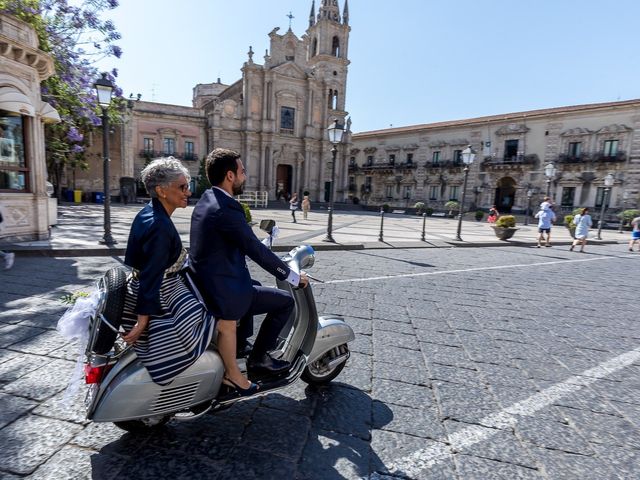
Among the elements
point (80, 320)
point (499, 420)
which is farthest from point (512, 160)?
point (80, 320)

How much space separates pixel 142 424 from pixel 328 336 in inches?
47.5

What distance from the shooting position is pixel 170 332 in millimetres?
1671

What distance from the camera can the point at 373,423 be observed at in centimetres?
216

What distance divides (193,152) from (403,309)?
33465 mm

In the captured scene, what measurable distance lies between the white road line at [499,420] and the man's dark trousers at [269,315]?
89 cm

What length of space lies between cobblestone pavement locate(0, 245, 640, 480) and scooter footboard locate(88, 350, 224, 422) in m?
0.29

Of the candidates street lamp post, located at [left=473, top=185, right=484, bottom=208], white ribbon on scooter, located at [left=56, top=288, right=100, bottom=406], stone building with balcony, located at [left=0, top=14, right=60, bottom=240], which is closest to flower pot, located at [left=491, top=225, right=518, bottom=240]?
white ribbon on scooter, located at [left=56, top=288, right=100, bottom=406]

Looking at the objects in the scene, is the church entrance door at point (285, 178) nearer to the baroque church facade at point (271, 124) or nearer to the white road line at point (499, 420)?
the baroque church facade at point (271, 124)

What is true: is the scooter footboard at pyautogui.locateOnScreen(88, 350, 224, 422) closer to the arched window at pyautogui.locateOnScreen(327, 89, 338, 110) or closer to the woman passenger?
the woman passenger

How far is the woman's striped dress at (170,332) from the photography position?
5.46 ft

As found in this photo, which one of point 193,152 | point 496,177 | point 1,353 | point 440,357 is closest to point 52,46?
point 1,353

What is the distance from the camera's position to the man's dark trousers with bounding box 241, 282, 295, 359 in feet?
6.78

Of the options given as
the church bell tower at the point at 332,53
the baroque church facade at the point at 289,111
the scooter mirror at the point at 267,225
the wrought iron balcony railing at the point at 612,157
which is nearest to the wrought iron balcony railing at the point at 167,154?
the baroque church facade at the point at 289,111

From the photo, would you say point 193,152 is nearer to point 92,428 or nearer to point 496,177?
point 496,177
